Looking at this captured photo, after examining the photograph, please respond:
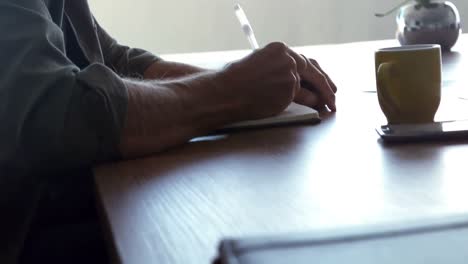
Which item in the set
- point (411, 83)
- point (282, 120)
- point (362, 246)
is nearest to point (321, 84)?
point (282, 120)

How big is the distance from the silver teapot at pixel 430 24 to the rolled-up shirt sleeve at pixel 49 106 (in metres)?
1.06

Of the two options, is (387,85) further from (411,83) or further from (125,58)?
(125,58)

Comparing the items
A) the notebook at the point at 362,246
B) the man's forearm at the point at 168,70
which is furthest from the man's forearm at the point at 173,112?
the notebook at the point at 362,246

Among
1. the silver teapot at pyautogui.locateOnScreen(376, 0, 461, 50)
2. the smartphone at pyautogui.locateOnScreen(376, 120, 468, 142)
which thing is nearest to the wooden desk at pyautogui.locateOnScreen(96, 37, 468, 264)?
the smartphone at pyautogui.locateOnScreen(376, 120, 468, 142)

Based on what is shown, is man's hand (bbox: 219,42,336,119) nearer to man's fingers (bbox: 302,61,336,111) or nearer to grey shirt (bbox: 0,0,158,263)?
man's fingers (bbox: 302,61,336,111)

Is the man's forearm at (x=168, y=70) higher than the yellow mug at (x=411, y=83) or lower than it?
lower

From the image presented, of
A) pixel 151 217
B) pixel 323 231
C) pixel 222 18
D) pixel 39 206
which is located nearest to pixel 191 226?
pixel 151 217

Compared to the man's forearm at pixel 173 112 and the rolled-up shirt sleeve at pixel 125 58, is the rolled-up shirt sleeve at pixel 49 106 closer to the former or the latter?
the man's forearm at pixel 173 112

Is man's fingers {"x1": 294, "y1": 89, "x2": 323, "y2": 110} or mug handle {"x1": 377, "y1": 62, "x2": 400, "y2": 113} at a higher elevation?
mug handle {"x1": 377, "y1": 62, "x2": 400, "y2": 113}

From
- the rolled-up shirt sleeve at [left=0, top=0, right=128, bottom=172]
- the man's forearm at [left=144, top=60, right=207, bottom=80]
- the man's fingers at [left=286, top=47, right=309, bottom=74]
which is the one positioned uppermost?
the rolled-up shirt sleeve at [left=0, top=0, right=128, bottom=172]

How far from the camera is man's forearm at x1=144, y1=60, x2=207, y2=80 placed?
135cm

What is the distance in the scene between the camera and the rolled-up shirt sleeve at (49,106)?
0.81 m

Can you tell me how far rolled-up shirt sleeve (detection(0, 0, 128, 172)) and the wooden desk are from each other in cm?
4

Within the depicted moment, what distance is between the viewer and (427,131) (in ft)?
2.67
